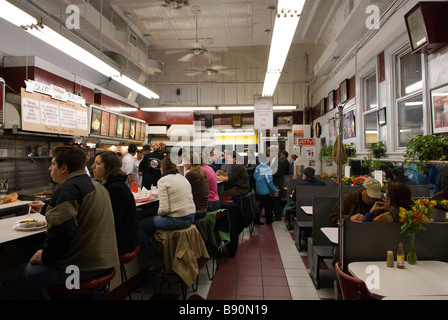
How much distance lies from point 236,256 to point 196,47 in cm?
640

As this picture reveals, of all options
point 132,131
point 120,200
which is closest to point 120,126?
point 132,131

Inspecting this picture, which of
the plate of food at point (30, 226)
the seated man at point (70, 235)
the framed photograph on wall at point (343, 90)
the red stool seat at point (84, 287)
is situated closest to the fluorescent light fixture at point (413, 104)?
the framed photograph on wall at point (343, 90)

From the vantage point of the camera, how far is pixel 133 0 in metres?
7.39

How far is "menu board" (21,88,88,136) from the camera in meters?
5.54

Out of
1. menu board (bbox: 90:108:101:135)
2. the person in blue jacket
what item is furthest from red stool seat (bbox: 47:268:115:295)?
menu board (bbox: 90:108:101:135)

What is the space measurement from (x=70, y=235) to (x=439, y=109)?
4.43 m

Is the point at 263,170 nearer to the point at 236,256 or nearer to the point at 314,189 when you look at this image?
the point at 314,189

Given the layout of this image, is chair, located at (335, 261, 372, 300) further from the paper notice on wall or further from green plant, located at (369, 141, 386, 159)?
the paper notice on wall

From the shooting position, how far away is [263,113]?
9.34m

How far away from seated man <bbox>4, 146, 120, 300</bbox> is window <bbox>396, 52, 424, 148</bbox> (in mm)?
4627

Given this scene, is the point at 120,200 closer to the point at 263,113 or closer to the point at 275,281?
the point at 275,281

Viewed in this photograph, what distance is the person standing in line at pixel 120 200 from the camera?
115 inches

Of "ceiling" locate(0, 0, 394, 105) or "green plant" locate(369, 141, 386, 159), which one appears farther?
"ceiling" locate(0, 0, 394, 105)

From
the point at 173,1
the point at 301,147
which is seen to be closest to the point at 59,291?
the point at 173,1
